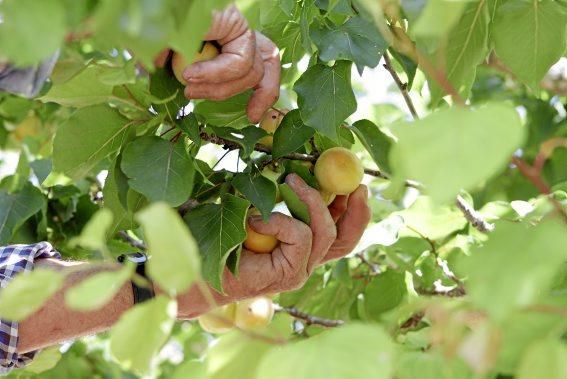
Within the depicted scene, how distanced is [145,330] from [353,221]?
962 millimetres

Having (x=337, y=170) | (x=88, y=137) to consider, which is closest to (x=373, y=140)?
(x=337, y=170)

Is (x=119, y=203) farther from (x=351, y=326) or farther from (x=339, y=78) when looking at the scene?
(x=351, y=326)

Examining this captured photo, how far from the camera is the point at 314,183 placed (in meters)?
1.52

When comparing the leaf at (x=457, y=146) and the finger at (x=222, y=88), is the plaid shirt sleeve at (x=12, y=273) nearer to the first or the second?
the finger at (x=222, y=88)

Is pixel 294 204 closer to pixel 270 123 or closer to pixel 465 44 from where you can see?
pixel 270 123

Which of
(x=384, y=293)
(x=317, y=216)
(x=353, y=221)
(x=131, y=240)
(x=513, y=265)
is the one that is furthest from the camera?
(x=131, y=240)

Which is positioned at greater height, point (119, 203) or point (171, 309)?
point (171, 309)

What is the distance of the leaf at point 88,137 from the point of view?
56.3 inches

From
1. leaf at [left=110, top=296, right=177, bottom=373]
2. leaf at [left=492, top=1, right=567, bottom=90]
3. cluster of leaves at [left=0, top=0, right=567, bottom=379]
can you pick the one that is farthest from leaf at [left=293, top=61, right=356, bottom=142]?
leaf at [left=110, top=296, right=177, bottom=373]

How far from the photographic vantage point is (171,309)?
67 cm

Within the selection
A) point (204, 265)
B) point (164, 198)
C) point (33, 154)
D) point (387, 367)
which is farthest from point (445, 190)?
point (33, 154)

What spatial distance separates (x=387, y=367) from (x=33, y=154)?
2007 mm

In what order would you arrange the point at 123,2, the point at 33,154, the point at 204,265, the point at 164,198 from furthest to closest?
the point at 33,154 < the point at 204,265 < the point at 164,198 < the point at 123,2

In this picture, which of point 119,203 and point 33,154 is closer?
point 119,203
